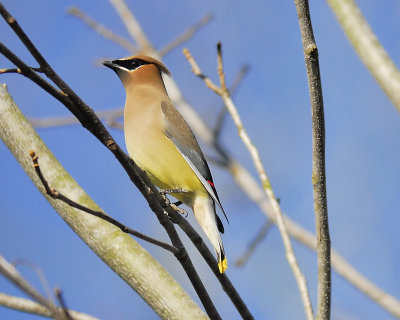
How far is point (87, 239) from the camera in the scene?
2844 millimetres

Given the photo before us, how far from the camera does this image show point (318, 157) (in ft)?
6.89

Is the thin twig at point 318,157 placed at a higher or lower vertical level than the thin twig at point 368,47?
lower

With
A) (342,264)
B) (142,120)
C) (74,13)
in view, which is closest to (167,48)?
(74,13)

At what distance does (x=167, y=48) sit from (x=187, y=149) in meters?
1.93

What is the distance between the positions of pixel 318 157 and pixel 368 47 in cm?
131

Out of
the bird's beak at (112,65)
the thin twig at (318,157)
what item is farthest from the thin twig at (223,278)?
the bird's beak at (112,65)

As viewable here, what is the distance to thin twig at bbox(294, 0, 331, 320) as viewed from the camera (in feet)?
6.17

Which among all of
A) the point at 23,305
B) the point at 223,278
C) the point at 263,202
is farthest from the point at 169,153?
the point at 23,305

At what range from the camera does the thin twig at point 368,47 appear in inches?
118

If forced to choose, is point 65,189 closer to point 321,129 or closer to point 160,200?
point 160,200

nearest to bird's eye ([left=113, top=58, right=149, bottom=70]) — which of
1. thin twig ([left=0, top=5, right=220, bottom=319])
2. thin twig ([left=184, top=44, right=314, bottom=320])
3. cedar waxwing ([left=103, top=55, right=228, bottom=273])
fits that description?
cedar waxwing ([left=103, top=55, right=228, bottom=273])

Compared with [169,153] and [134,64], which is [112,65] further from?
[169,153]

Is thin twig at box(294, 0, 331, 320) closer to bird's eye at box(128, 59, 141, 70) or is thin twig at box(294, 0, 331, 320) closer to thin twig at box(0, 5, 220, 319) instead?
thin twig at box(0, 5, 220, 319)

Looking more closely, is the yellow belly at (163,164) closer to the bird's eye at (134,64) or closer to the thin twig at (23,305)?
the bird's eye at (134,64)
